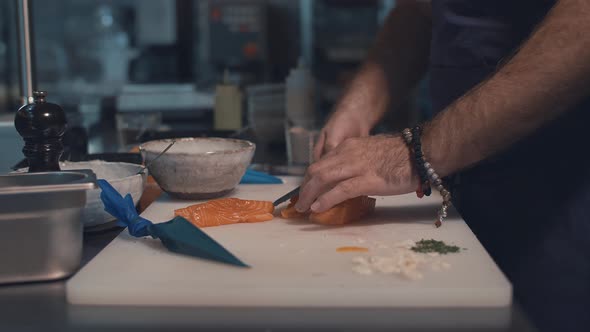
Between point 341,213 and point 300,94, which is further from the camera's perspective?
point 300,94

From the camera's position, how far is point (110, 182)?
1048 millimetres

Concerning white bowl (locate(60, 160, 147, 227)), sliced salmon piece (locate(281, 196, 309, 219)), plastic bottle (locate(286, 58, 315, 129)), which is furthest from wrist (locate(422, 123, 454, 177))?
plastic bottle (locate(286, 58, 315, 129))

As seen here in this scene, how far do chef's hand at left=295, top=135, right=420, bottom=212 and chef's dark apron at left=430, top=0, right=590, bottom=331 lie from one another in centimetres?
29

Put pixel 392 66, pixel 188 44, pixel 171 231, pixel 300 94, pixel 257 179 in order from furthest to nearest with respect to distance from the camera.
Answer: pixel 188 44 < pixel 300 94 < pixel 392 66 < pixel 257 179 < pixel 171 231

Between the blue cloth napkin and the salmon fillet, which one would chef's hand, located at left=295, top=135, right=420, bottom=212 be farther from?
the blue cloth napkin

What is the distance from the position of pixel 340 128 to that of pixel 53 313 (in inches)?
32.1

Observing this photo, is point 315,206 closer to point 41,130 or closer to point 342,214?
point 342,214

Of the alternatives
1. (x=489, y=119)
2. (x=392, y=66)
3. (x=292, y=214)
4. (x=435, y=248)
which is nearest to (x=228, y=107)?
(x=392, y=66)

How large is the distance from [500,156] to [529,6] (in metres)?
0.28

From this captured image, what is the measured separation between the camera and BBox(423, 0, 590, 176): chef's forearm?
107 centimetres

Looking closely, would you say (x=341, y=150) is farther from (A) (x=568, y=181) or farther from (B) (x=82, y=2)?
(B) (x=82, y=2)

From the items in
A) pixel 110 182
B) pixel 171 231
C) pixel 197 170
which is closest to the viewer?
pixel 171 231

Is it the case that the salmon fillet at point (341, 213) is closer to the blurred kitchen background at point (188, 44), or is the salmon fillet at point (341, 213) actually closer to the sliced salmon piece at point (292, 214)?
the sliced salmon piece at point (292, 214)

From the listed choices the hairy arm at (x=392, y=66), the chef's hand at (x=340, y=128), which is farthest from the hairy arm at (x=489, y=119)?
the hairy arm at (x=392, y=66)
